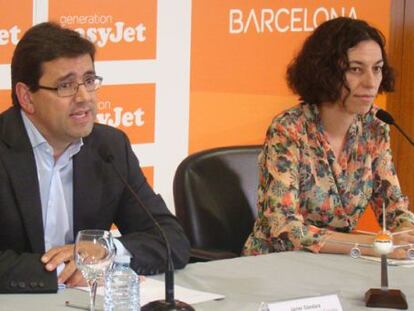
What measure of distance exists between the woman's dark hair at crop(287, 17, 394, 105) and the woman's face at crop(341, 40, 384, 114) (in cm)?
2

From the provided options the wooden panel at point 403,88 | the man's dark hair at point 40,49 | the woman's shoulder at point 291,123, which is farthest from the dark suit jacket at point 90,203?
the wooden panel at point 403,88

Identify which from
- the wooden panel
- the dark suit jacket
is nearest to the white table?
the dark suit jacket

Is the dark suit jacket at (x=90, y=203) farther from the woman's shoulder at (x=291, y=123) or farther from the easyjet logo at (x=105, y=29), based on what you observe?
the easyjet logo at (x=105, y=29)

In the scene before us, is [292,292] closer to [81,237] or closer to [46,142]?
[81,237]

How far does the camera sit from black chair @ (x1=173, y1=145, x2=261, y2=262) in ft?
11.0

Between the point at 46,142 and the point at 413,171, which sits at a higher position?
the point at 46,142

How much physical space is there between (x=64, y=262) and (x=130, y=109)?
1898 mm

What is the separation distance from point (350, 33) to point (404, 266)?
1.03 m

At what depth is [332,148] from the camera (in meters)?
3.33

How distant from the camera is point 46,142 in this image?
2820mm

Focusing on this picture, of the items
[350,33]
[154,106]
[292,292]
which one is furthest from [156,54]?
[292,292]

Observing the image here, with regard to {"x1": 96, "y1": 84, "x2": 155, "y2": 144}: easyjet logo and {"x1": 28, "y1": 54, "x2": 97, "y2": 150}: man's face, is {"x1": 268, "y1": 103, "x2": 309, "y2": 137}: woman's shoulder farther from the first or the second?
{"x1": 96, "y1": 84, "x2": 155, "y2": 144}: easyjet logo

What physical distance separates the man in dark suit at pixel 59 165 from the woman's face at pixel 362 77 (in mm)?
855

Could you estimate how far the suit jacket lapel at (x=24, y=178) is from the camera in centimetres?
273
